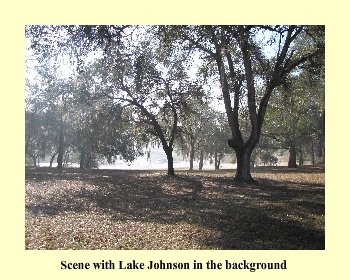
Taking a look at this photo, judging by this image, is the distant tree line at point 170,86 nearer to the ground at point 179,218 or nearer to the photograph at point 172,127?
the photograph at point 172,127

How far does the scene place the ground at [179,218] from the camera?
6.67 metres

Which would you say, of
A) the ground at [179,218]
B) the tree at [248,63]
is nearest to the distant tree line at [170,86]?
the tree at [248,63]

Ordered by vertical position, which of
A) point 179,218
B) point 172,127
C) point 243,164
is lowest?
point 179,218

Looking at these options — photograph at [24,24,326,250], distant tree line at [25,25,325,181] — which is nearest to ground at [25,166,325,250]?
photograph at [24,24,326,250]

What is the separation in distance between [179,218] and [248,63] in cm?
923

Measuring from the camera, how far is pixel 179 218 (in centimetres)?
915

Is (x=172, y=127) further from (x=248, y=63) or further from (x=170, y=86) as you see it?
(x=248, y=63)

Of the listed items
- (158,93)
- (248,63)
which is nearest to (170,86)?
(158,93)

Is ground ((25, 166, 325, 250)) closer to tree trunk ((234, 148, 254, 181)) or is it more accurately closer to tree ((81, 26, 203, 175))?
tree trunk ((234, 148, 254, 181))

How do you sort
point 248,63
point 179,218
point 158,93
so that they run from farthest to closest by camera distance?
1. point 158,93
2. point 248,63
3. point 179,218

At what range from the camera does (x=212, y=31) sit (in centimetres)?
980

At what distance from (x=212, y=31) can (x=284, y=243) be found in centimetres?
690

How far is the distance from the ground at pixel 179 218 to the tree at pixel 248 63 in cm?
323
